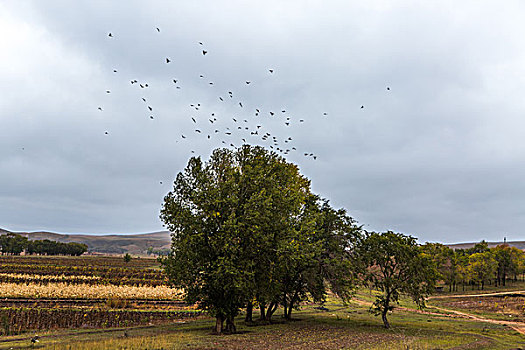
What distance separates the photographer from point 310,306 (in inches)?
2314

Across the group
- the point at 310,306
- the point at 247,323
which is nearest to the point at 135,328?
the point at 247,323

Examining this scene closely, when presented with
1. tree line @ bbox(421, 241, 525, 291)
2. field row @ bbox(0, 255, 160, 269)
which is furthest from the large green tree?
field row @ bbox(0, 255, 160, 269)

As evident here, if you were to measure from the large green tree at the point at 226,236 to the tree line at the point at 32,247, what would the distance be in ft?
559

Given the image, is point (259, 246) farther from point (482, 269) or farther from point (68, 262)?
point (68, 262)

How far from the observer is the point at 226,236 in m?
29.1

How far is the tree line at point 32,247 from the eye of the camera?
166000 mm

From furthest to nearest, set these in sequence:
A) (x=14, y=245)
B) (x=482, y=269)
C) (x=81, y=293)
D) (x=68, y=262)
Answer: (x=14, y=245) < (x=68, y=262) < (x=482, y=269) < (x=81, y=293)

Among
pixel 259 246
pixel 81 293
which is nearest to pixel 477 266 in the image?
pixel 259 246

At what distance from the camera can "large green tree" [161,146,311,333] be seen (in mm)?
29359

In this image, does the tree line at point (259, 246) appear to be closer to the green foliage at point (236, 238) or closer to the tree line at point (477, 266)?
the green foliage at point (236, 238)

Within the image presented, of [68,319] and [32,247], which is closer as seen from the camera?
[68,319]

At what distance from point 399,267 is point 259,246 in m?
14.1

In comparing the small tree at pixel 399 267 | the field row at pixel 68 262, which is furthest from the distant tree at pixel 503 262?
the field row at pixel 68 262

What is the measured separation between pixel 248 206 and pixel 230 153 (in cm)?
650
